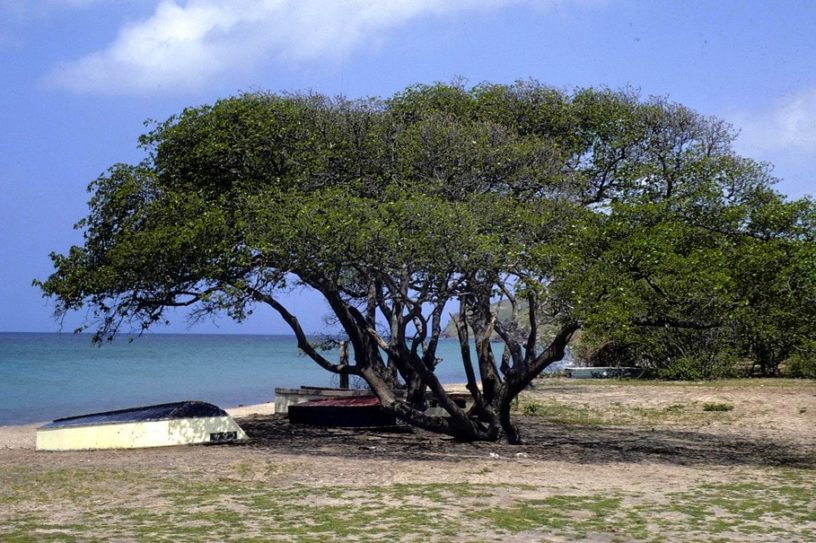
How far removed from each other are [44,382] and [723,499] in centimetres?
6280

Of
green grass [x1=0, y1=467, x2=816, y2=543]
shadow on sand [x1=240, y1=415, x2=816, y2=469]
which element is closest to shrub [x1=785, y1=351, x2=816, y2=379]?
shadow on sand [x1=240, y1=415, x2=816, y2=469]

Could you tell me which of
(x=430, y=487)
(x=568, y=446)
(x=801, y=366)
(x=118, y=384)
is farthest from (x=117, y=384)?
(x=430, y=487)

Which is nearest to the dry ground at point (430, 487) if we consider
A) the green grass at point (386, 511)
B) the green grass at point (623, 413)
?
the green grass at point (386, 511)

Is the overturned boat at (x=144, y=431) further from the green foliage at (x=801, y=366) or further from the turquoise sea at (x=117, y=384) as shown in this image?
the green foliage at (x=801, y=366)

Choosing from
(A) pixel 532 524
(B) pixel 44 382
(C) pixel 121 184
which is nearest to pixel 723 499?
(A) pixel 532 524

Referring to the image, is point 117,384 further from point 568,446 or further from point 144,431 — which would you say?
point 568,446

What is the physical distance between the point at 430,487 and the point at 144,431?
9.20 meters

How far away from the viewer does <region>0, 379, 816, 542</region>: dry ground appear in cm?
1127

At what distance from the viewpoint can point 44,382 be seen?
68.4 m

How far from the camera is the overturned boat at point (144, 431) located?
838 inches

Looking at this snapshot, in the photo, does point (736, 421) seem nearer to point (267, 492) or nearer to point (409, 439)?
point (409, 439)

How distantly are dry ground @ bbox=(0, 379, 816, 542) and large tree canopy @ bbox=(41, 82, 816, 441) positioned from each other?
2.46 m

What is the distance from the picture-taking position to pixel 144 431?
2136 cm

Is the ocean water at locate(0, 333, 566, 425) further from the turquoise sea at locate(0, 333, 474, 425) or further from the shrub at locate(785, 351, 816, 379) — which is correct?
the shrub at locate(785, 351, 816, 379)
